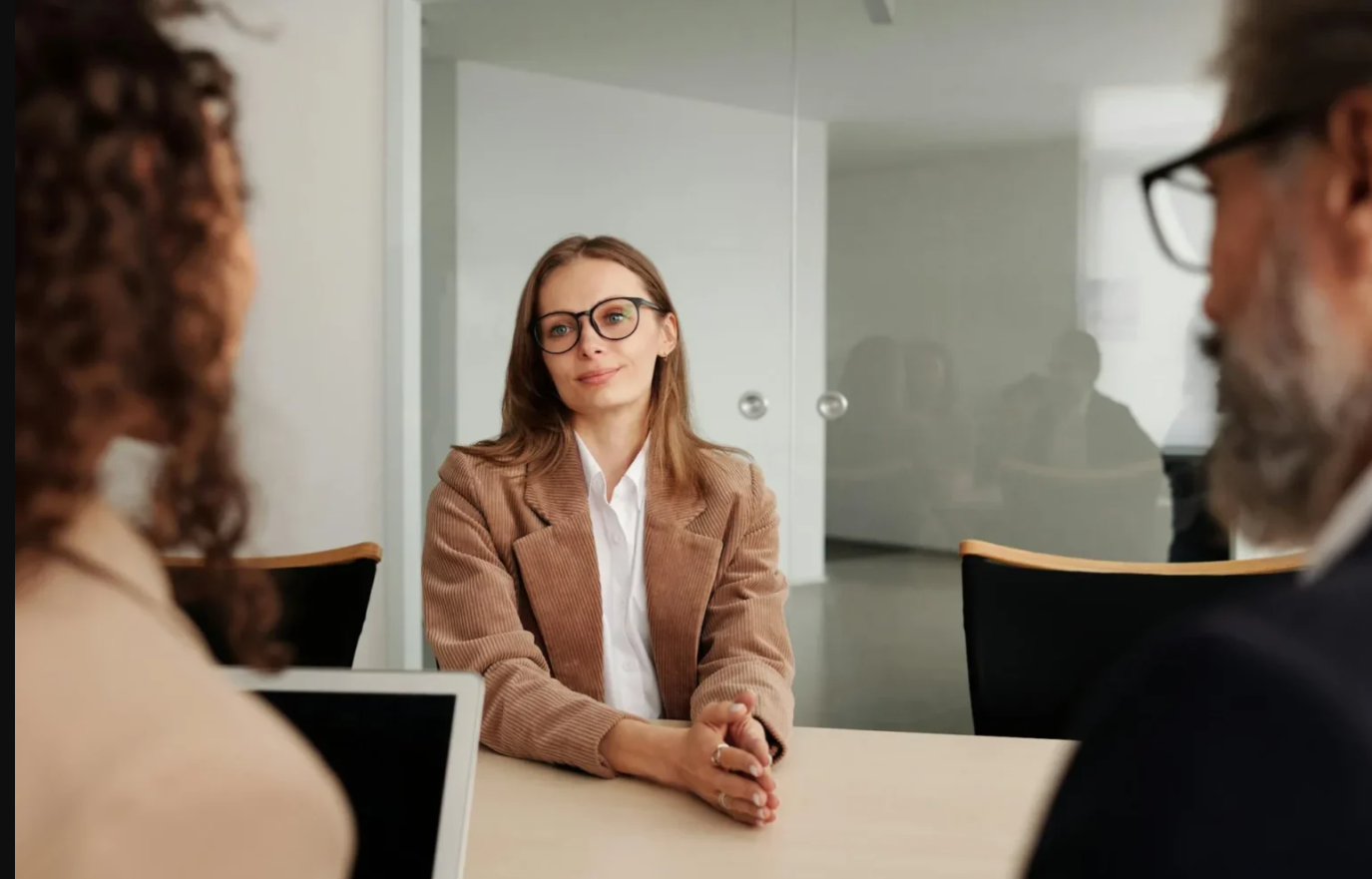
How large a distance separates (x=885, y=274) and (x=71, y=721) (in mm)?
2277

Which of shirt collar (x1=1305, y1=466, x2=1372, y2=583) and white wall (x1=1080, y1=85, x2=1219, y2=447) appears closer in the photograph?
shirt collar (x1=1305, y1=466, x2=1372, y2=583)

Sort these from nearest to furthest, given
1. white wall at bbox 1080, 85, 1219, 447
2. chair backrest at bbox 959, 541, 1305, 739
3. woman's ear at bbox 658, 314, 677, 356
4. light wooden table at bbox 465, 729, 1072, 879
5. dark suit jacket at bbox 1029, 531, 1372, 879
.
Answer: dark suit jacket at bbox 1029, 531, 1372, 879
light wooden table at bbox 465, 729, 1072, 879
chair backrest at bbox 959, 541, 1305, 739
woman's ear at bbox 658, 314, 677, 356
white wall at bbox 1080, 85, 1219, 447

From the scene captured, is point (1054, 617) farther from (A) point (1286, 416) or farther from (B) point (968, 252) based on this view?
(A) point (1286, 416)

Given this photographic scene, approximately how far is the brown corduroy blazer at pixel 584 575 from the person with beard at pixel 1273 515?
99 cm

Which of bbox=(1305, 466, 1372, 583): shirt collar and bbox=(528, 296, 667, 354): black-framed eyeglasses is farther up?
bbox=(528, 296, 667, 354): black-framed eyeglasses

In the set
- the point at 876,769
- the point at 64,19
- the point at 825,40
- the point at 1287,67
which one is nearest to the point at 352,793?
the point at 64,19

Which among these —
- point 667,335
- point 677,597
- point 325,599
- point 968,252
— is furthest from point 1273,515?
point 968,252

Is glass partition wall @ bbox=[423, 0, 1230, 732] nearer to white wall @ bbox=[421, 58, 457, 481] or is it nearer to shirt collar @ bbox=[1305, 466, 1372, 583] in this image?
white wall @ bbox=[421, 58, 457, 481]

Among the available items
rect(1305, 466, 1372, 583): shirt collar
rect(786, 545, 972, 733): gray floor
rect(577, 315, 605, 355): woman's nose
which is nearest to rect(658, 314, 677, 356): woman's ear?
rect(577, 315, 605, 355): woman's nose

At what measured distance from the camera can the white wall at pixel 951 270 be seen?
235 centimetres

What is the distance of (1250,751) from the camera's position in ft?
0.92

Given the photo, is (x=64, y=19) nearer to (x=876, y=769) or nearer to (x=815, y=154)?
(x=876, y=769)

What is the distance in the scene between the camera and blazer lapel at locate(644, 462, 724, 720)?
1.49 m

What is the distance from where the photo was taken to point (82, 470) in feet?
1.20
